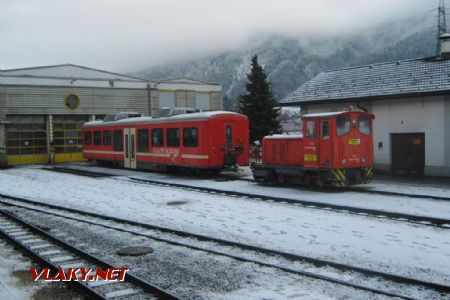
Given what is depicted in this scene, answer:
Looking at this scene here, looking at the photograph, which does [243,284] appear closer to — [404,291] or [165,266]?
[165,266]

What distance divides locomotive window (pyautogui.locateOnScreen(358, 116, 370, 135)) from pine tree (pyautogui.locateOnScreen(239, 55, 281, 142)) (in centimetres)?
1784

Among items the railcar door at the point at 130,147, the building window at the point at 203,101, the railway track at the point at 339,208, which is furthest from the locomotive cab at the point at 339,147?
the building window at the point at 203,101

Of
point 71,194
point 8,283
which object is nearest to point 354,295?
point 8,283

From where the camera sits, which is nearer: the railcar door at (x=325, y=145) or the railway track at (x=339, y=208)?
the railway track at (x=339, y=208)

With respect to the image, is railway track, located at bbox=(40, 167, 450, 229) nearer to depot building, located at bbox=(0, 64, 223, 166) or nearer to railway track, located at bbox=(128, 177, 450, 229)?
railway track, located at bbox=(128, 177, 450, 229)

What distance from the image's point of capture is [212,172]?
24.2m

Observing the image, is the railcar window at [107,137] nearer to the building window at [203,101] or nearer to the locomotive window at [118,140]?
the locomotive window at [118,140]

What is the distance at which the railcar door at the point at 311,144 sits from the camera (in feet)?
55.5

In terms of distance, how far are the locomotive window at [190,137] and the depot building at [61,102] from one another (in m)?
16.9

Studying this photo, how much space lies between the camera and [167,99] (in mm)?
41781

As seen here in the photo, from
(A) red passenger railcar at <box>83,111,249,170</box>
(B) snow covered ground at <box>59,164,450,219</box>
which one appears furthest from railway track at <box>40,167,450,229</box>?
(A) red passenger railcar at <box>83,111,249,170</box>

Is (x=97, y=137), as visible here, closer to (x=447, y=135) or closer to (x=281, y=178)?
(x=281, y=178)

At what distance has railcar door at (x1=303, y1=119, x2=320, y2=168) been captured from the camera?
55.5 feet

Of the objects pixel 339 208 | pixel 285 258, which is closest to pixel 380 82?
pixel 339 208
